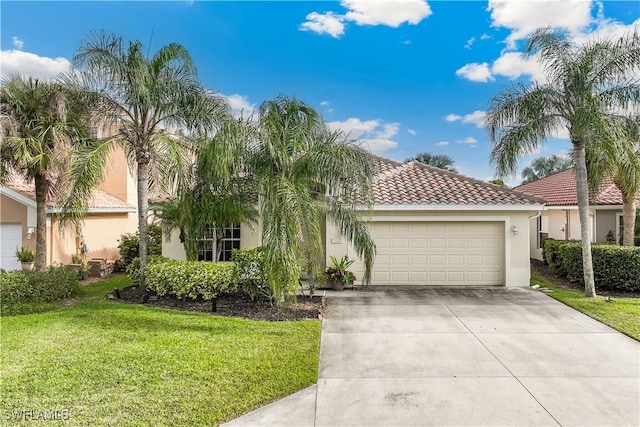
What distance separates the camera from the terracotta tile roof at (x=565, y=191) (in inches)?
608

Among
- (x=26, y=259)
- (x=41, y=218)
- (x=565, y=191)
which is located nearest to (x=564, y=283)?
(x=565, y=191)

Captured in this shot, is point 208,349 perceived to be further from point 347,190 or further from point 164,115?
point 164,115

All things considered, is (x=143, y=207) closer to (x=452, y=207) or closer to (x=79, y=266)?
(x=79, y=266)

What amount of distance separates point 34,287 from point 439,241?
1275 centimetres

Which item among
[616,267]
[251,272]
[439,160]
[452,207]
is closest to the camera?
[251,272]

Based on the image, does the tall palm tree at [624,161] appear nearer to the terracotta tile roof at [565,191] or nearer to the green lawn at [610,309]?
the terracotta tile roof at [565,191]

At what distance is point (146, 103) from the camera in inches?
389

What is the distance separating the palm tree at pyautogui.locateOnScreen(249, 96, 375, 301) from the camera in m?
8.46

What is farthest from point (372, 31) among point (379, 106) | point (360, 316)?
point (360, 316)

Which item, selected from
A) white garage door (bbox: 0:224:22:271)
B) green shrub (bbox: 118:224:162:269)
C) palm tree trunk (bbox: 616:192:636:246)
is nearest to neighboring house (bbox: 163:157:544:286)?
green shrub (bbox: 118:224:162:269)

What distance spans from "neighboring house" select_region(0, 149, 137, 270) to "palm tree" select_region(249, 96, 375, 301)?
215 inches

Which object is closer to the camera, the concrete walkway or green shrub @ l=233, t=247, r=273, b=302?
the concrete walkway

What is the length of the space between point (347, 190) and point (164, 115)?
5.66 m

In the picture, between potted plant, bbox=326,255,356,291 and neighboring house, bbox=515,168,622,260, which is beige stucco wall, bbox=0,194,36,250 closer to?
potted plant, bbox=326,255,356,291
